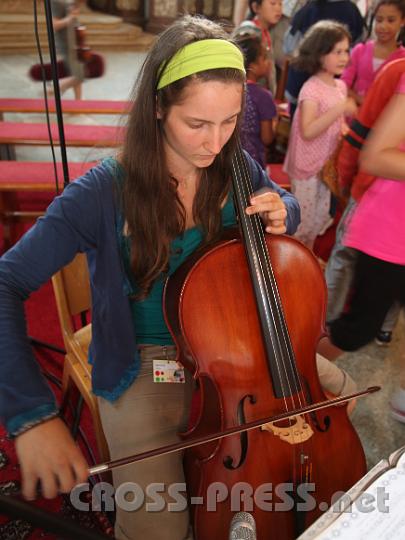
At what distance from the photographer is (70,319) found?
1381 mm

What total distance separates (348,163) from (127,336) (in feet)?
3.06

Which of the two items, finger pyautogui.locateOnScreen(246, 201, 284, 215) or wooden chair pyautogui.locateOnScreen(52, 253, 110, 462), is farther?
wooden chair pyautogui.locateOnScreen(52, 253, 110, 462)

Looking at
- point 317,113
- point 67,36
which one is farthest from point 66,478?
point 67,36

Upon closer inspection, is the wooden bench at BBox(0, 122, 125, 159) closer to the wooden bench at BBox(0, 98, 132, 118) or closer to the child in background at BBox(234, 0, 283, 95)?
the wooden bench at BBox(0, 98, 132, 118)

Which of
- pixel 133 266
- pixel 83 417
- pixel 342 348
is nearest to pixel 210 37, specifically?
pixel 133 266

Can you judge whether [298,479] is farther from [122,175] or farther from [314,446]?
[122,175]

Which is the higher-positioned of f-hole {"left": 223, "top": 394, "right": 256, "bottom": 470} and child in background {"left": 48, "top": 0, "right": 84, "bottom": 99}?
child in background {"left": 48, "top": 0, "right": 84, "bottom": 99}

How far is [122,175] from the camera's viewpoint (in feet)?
3.45

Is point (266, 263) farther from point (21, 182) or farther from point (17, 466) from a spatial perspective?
point (21, 182)

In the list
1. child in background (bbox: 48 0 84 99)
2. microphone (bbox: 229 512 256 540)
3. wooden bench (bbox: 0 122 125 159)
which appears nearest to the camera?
microphone (bbox: 229 512 256 540)

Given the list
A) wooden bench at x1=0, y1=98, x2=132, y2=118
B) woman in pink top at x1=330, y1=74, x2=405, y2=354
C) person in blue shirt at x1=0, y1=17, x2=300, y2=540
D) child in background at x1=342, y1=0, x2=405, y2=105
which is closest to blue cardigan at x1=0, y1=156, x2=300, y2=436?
person in blue shirt at x1=0, y1=17, x2=300, y2=540

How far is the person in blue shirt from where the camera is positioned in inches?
32.9

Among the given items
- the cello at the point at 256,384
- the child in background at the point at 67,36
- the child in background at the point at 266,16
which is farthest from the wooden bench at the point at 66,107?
the cello at the point at 256,384

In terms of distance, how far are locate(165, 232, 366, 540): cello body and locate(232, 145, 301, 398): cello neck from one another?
2 centimetres
